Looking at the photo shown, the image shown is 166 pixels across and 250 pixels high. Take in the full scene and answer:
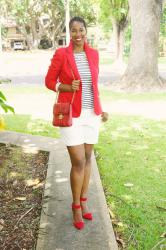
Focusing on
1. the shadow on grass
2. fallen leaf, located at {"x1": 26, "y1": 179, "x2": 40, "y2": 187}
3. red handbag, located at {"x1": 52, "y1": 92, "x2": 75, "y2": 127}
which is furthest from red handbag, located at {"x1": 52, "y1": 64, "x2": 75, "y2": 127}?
the shadow on grass

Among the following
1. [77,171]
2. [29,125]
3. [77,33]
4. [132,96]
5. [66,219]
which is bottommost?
[132,96]

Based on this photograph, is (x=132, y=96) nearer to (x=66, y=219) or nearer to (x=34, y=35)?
(x=66, y=219)

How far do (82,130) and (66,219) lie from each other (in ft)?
3.02

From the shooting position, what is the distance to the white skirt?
12.3 feet

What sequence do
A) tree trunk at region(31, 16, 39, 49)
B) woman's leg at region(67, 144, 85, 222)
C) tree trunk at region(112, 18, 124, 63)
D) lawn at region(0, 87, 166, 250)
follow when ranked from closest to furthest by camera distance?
woman's leg at region(67, 144, 85, 222) < lawn at region(0, 87, 166, 250) < tree trunk at region(112, 18, 124, 63) < tree trunk at region(31, 16, 39, 49)

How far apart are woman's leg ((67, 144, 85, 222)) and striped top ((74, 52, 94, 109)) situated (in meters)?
0.41

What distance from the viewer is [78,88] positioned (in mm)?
3688

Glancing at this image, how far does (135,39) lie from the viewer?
13914mm

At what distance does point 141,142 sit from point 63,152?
5.56 feet

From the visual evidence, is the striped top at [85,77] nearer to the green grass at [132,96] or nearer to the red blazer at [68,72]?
the red blazer at [68,72]

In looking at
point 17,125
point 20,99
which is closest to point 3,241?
point 17,125

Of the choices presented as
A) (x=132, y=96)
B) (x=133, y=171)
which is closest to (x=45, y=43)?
(x=132, y=96)

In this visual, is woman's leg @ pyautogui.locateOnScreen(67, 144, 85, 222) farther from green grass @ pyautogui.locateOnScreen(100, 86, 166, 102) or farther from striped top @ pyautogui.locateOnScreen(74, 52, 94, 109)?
green grass @ pyautogui.locateOnScreen(100, 86, 166, 102)

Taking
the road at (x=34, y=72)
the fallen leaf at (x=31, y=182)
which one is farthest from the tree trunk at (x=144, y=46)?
the fallen leaf at (x=31, y=182)
